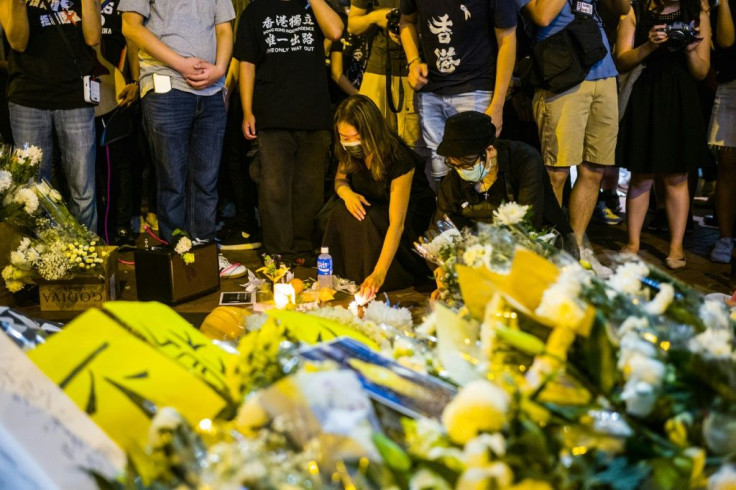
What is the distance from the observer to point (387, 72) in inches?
203

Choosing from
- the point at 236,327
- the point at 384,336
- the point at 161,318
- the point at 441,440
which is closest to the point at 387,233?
the point at 236,327

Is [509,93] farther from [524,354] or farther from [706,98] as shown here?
[524,354]

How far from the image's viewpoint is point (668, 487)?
111 centimetres

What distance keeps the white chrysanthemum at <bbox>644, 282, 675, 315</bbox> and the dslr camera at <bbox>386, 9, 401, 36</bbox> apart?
3.82 meters

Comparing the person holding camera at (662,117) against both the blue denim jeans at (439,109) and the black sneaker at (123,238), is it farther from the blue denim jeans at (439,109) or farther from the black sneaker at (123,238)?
the black sneaker at (123,238)

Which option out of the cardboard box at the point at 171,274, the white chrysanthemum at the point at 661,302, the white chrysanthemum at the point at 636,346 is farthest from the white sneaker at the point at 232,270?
the white chrysanthemum at the point at 636,346

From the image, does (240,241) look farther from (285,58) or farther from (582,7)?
(582,7)

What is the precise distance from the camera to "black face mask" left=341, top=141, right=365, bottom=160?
4367mm

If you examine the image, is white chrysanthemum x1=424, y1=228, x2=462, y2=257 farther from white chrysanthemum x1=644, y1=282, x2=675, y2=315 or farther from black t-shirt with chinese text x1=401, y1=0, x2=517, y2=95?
black t-shirt with chinese text x1=401, y1=0, x2=517, y2=95

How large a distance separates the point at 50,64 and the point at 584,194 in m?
3.38

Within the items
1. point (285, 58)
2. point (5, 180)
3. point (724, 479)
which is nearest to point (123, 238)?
point (5, 180)

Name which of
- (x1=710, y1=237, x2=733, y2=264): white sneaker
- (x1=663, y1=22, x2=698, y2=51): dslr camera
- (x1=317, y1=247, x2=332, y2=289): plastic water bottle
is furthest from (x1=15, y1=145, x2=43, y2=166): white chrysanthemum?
A: (x1=710, y1=237, x2=733, y2=264): white sneaker

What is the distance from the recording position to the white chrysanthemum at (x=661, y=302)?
1.40 metres

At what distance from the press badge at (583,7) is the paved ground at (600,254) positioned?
56.3 inches
